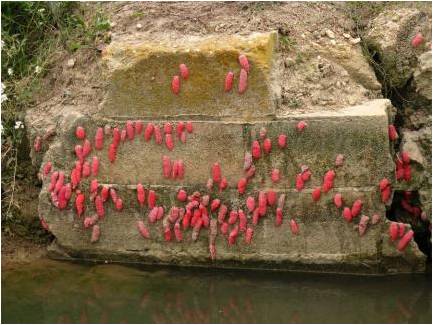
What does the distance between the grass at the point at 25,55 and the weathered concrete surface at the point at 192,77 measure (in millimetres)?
769

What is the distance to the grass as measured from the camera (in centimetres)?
611

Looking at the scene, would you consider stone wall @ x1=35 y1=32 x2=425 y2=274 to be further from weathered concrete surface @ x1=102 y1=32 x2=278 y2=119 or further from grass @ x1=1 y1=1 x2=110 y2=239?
grass @ x1=1 y1=1 x2=110 y2=239

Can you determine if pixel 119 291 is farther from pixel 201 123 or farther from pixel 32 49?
pixel 32 49

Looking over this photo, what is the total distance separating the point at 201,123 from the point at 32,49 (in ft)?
7.31

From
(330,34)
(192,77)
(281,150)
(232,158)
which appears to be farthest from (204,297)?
(330,34)

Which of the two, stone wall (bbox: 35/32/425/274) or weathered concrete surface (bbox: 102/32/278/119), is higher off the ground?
weathered concrete surface (bbox: 102/32/278/119)

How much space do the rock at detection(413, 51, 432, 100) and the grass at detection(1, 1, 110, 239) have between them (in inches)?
104

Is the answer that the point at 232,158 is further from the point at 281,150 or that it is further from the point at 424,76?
the point at 424,76

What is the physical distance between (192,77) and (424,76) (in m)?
1.86

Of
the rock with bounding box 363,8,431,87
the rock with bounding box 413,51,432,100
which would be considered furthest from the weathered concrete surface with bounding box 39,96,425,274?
the rock with bounding box 363,8,431,87

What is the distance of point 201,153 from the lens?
5.38 metres

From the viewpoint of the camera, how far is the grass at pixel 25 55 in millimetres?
6105

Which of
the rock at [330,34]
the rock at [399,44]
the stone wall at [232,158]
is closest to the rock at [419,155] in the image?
the stone wall at [232,158]

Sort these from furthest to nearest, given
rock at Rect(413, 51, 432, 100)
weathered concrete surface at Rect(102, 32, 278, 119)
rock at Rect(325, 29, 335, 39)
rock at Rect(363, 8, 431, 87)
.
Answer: rock at Rect(325, 29, 335, 39), rock at Rect(363, 8, 431, 87), rock at Rect(413, 51, 432, 100), weathered concrete surface at Rect(102, 32, 278, 119)
